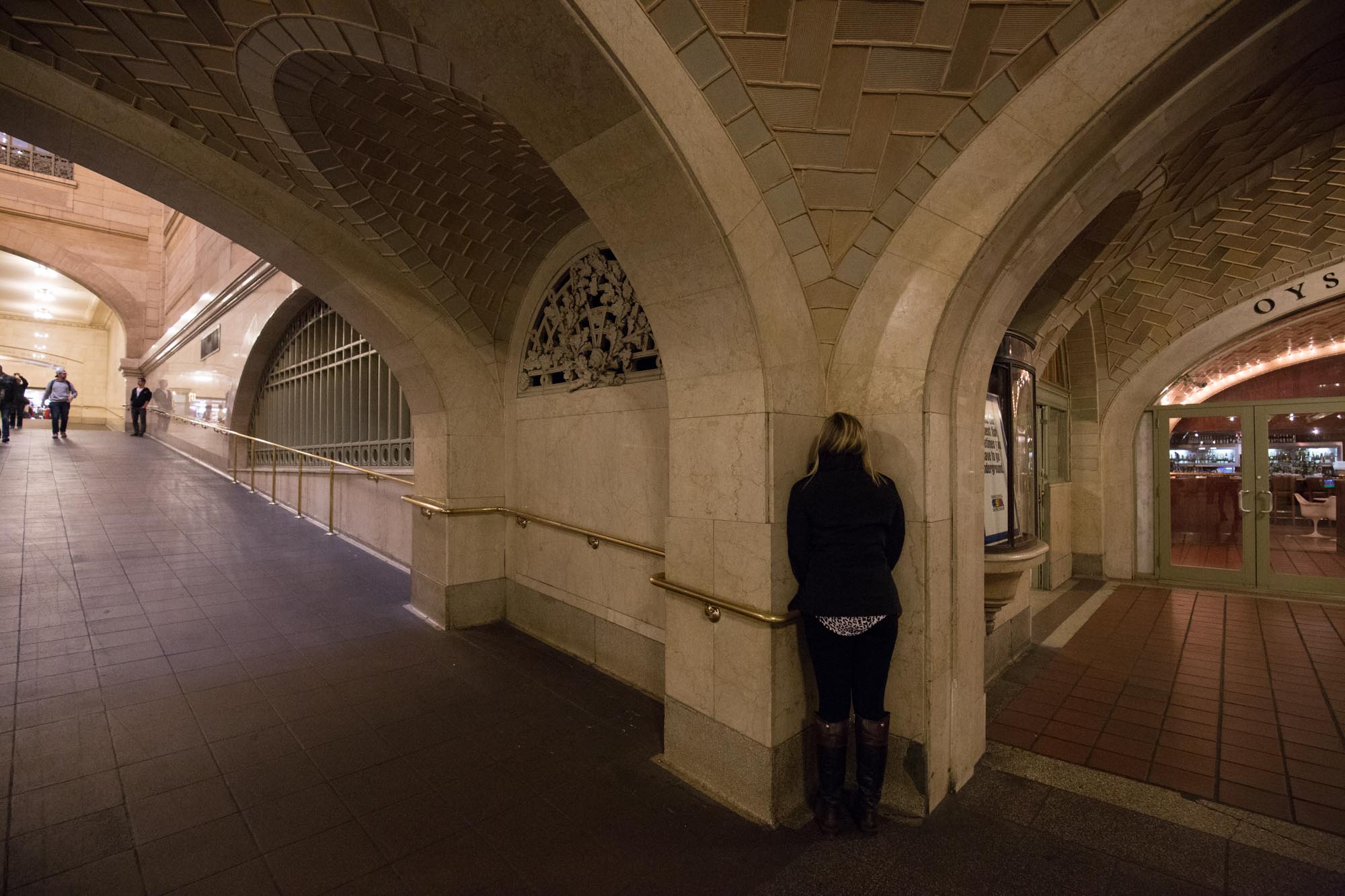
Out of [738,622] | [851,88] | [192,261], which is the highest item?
[192,261]

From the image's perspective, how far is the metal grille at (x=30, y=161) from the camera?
16.1 meters

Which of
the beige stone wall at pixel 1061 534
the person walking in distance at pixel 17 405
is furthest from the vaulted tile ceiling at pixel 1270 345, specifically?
the person walking in distance at pixel 17 405

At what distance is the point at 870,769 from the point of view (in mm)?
2320

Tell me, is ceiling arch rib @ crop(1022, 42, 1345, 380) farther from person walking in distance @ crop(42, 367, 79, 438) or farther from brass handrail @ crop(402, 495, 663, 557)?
person walking in distance @ crop(42, 367, 79, 438)

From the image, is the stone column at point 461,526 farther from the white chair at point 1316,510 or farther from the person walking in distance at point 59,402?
the person walking in distance at point 59,402

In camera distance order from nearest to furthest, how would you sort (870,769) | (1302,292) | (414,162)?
(870,769), (414,162), (1302,292)

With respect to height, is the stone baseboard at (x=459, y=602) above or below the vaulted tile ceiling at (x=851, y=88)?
below

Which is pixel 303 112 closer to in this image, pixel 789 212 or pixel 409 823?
pixel 789 212

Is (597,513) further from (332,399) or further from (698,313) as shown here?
(332,399)

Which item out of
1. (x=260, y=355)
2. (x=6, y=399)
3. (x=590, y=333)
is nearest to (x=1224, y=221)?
(x=590, y=333)

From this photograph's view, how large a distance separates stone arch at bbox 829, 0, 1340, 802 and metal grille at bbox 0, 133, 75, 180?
2336 centimetres

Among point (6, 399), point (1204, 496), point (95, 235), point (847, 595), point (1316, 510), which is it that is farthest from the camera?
point (95, 235)

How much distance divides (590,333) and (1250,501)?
772 centimetres

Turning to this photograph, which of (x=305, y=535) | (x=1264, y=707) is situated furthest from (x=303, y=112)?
(x=1264, y=707)
